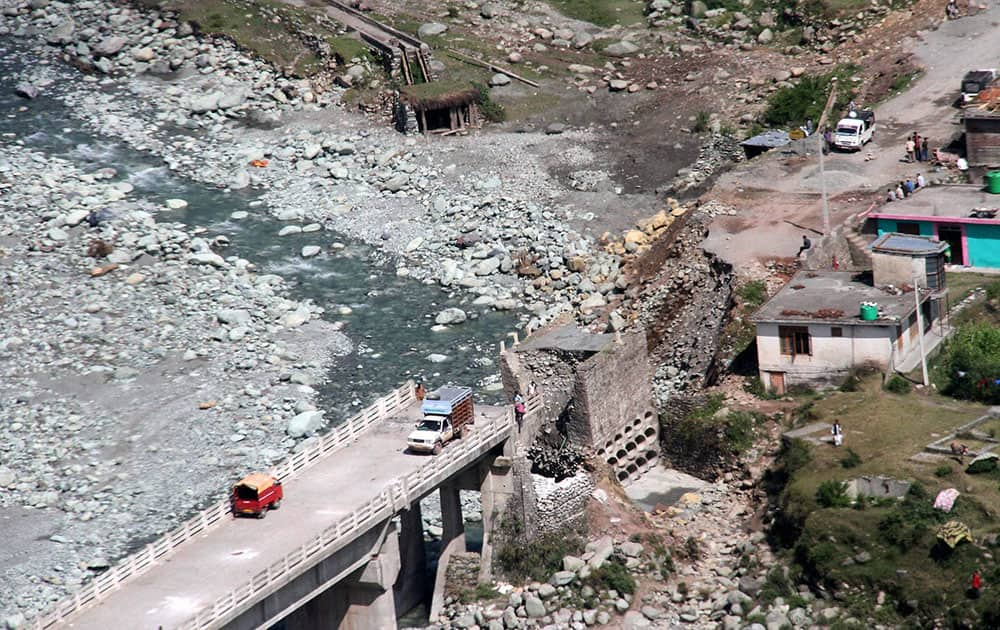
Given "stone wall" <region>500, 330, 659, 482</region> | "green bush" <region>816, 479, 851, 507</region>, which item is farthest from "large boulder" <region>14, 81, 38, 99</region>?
"green bush" <region>816, 479, 851, 507</region>

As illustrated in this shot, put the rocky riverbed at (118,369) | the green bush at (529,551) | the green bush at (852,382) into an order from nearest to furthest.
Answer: the green bush at (529,551)
the green bush at (852,382)
the rocky riverbed at (118,369)

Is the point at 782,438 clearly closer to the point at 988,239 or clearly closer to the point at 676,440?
the point at 676,440

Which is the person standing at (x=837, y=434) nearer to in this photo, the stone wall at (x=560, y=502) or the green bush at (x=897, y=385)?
the green bush at (x=897, y=385)

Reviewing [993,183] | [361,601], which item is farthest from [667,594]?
[993,183]

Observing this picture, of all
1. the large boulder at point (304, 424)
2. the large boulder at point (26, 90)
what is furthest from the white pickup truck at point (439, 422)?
the large boulder at point (26, 90)

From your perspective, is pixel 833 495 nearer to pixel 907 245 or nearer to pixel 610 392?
pixel 610 392
